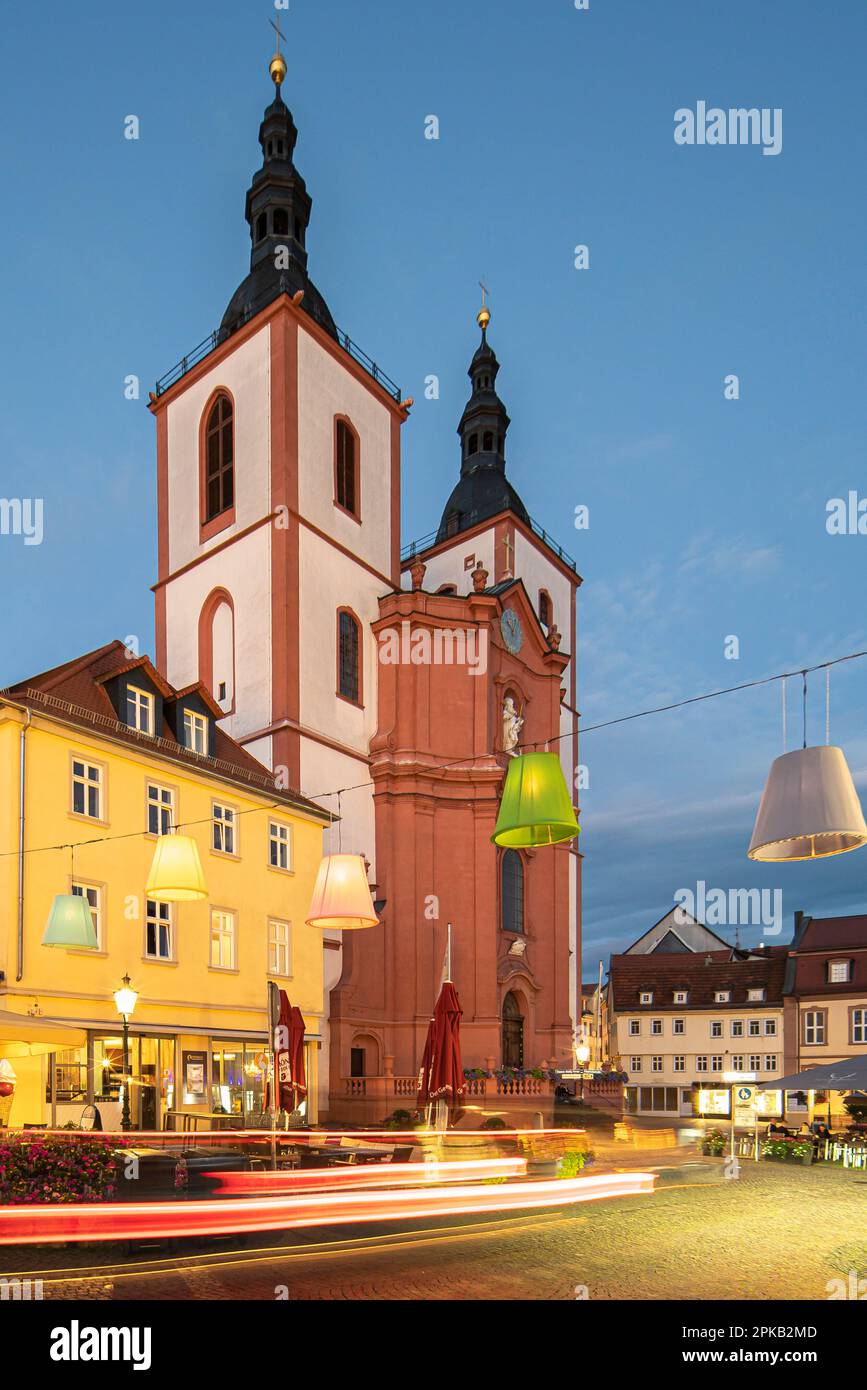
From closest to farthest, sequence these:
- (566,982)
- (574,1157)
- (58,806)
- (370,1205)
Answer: (370,1205) → (574,1157) → (58,806) → (566,982)

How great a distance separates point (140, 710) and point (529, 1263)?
19.0m

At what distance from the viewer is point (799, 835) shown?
10.4 meters

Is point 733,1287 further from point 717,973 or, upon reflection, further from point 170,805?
point 717,973

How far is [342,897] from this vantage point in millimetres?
17953

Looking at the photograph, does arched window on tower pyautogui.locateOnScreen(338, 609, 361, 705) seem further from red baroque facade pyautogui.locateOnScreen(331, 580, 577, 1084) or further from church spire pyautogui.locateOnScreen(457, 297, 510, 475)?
church spire pyautogui.locateOnScreen(457, 297, 510, 475)

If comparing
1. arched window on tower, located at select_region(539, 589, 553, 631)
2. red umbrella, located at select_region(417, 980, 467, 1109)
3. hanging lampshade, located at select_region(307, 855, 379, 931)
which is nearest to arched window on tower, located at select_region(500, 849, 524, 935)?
arched window on tower, located at select_region(539, 589, 553, 631)

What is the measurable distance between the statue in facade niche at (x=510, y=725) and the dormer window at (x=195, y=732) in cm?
1833

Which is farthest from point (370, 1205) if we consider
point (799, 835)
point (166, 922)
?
point (166, 922)

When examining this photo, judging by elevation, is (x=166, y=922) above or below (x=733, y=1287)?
above

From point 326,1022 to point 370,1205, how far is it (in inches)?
1035

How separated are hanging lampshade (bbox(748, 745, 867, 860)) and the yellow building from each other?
44.0 feet

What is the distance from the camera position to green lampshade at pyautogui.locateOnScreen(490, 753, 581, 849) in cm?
1352

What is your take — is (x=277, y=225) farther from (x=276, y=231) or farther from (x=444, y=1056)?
(x=444, y=1056)

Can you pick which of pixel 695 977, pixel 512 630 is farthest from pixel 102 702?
pixel 695 977
